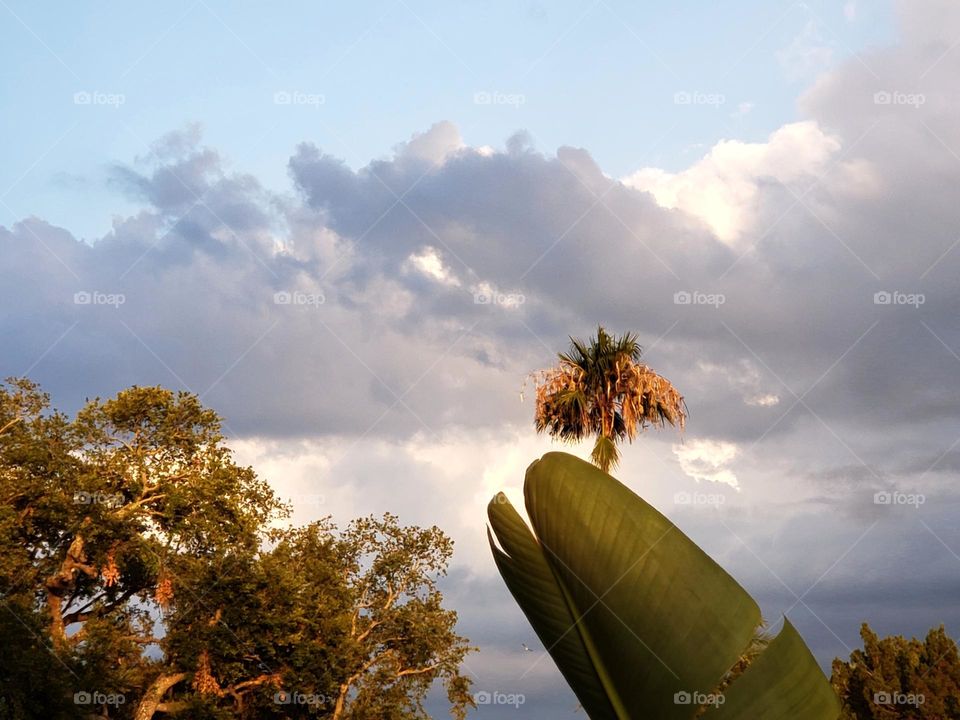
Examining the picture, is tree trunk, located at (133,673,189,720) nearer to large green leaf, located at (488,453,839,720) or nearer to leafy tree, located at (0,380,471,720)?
leafy tree, located at (0,380,471,720)

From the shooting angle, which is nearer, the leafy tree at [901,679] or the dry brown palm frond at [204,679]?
the dry brown palm frond at [204,679]

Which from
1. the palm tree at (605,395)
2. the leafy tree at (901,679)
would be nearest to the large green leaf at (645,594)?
the palm tree at (605,395)

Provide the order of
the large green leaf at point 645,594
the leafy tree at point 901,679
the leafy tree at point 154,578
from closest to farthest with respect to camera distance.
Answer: the large green leaf at point 645,594
the leafy tree at point 154,578
the leafy tree at point 901,679

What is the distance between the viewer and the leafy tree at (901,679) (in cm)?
2964

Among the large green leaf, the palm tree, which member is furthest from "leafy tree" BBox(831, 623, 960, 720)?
the large green leaf

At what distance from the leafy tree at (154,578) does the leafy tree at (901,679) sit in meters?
18.4

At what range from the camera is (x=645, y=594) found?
2.45m

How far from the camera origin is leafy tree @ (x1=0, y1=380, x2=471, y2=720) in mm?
21062

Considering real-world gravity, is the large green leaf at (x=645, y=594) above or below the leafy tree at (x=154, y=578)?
below

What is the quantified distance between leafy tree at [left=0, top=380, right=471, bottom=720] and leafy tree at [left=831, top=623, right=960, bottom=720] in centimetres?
1838

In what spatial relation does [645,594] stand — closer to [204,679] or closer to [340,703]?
[204,679]

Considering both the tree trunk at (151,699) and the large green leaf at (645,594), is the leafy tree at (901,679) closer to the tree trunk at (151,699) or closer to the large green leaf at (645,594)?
the tree trunk at (151,699)

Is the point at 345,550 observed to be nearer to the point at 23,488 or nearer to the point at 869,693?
the point at 23,488

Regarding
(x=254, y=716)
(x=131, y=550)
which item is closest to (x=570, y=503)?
(x=131, y=550)
